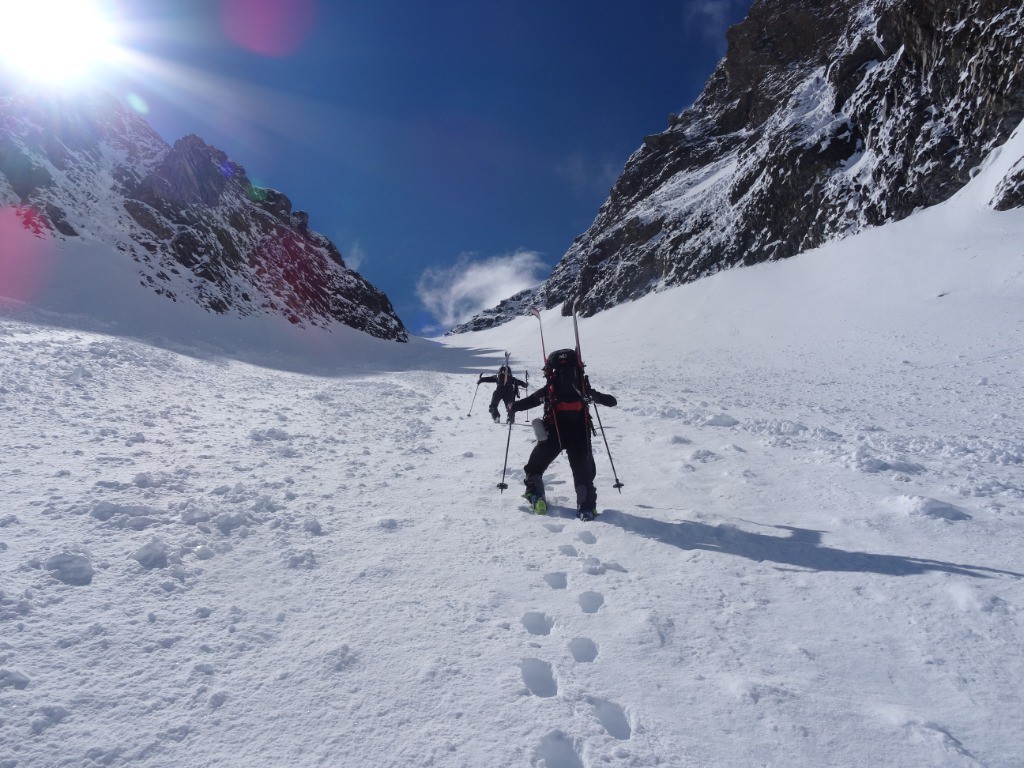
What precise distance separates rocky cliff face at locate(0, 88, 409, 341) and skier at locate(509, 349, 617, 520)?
115 feet

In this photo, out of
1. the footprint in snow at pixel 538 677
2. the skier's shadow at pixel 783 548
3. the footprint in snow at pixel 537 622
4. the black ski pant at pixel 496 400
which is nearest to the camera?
the footprint in snow at pixel 538 677

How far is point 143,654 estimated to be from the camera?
275 cm

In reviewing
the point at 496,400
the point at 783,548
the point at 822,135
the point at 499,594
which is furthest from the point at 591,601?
the point at 822,135

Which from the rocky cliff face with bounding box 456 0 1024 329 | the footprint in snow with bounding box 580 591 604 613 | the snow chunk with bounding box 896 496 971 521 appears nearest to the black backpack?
the footprint in snow with bounding box 580 591 604 613

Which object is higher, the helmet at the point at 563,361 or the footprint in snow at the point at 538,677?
the helmet at the point at 563,361

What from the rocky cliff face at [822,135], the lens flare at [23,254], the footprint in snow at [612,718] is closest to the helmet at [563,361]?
the footprint in snow at [612,718]

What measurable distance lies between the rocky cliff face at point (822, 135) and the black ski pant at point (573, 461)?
32470 mm

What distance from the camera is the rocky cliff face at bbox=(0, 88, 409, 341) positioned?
32.8 m

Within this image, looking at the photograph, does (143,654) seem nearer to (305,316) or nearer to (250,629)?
(250,629)

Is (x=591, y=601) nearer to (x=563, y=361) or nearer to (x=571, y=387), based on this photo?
(x=571, y=387)

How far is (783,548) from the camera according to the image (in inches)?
164

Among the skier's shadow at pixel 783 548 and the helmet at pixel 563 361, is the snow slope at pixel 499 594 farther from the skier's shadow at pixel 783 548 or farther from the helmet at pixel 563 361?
the helmet at pixel 563 361

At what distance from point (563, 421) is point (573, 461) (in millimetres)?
467

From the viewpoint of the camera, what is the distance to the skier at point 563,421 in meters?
5.59
